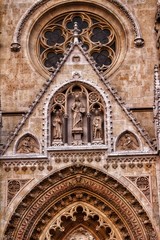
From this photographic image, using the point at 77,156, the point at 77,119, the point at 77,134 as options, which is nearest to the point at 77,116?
the point at 77,119

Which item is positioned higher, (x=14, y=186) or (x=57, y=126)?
(x=57, y=126)

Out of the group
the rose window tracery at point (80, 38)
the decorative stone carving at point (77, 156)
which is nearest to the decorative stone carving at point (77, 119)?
the decorative stone carving at point (77, 156)

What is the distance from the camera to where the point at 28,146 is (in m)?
15.8

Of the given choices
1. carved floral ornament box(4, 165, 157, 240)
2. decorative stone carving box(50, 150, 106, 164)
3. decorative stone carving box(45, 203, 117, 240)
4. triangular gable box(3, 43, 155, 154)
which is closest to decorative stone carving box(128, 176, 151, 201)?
carved floral ornament box(4, 165, 157, 240)

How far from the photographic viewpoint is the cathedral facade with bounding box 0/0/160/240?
1522 cm

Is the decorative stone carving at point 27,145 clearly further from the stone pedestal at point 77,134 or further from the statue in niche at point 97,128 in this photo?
the statue in niche at point 97,128

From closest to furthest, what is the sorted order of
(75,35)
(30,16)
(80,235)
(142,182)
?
1. (142,182)
2. (80,235)
3. (75,35)
4. (30,16)

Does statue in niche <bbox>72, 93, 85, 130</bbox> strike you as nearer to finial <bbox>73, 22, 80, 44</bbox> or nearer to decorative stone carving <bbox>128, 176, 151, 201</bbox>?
finial <bbox>73, 22, 80, 44</bbox>

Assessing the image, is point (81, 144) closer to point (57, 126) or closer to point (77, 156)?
point (77, 156)

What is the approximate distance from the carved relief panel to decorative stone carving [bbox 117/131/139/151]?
487 millimetres

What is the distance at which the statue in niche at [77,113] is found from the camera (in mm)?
15977

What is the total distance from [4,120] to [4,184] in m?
2.38

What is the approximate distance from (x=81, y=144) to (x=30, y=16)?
5.11 metres

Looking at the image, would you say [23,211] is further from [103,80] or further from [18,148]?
[103,80]
